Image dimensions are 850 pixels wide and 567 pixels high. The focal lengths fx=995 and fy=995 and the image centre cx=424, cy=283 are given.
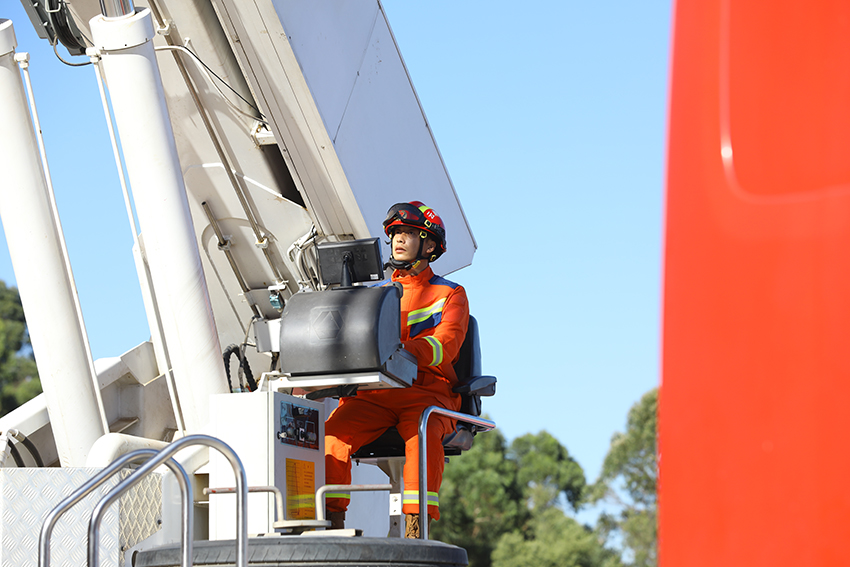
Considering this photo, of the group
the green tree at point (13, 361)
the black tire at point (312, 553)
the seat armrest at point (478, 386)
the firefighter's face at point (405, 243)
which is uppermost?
the green tree at point (13, 361)

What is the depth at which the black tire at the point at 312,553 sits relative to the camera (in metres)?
2.90

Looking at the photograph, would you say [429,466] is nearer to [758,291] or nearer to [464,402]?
[464,402]

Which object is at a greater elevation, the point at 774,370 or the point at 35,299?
the point at 35,299

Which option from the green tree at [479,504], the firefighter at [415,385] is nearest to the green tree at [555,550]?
the green tree at [479,504]

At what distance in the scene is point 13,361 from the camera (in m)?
37.3

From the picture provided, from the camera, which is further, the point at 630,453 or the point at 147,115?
the point at 630,453

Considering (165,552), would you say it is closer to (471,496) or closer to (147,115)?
(147,115)

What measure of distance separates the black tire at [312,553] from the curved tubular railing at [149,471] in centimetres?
37

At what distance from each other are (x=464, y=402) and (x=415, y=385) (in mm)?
367

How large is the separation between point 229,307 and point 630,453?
110 ft

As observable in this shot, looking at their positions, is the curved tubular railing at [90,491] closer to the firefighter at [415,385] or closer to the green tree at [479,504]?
the firefighter at [415,385]

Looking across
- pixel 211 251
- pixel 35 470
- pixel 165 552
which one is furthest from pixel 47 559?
pixel 211 251

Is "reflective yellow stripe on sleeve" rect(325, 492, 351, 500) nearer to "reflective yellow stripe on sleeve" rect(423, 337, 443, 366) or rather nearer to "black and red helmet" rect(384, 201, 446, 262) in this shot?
"reflective yellow stripe on sleeve" rect(423, 337, 443, 366)

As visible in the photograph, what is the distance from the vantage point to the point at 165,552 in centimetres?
306
